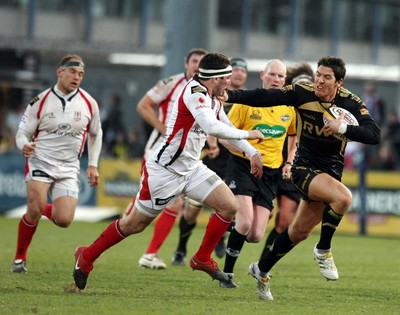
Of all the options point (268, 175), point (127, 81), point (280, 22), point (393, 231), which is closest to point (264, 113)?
point (268, 175)

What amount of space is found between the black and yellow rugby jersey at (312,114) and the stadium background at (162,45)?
10.5 metres

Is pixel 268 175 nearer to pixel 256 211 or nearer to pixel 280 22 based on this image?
pixel 256 211

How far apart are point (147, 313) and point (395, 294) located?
3.08m

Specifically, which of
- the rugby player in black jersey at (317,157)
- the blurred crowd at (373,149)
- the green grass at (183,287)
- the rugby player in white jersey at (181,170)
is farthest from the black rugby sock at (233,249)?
the blurred crowd at (373,149)

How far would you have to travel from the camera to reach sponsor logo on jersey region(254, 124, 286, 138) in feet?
39.1

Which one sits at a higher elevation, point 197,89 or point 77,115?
point 197,89

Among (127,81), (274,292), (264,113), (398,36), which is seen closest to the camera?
(274,292)

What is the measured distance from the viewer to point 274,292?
11.0 metres

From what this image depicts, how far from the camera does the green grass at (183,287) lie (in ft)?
30.7

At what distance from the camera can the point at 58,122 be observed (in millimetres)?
12062

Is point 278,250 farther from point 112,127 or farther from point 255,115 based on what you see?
point 112,127

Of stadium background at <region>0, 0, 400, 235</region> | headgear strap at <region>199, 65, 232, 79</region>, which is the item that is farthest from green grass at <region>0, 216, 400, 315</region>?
stadium background at <region>0, 0, 400, 235</region>

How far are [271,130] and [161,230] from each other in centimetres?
222

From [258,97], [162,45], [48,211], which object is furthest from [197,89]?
[162,45]
